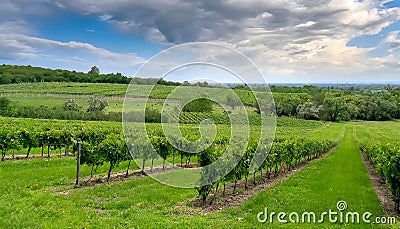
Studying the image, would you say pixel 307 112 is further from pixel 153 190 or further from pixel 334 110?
pixel 153 190

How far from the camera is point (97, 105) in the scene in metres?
78.9

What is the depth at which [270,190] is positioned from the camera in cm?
1453

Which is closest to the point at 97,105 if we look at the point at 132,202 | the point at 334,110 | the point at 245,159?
the point at 245,159

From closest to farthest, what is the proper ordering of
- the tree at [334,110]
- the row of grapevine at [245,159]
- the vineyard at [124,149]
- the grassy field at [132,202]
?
the grassy field at [132,202], the row of grapevine at [245,159], the vineyard at [124,149], the tree at [334,110]

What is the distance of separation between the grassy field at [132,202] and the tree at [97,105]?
62.0 meters

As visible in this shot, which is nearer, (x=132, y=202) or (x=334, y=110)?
(x=132, y=202)

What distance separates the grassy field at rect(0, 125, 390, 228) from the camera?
9398mm

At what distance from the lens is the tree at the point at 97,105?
7775 centimetres

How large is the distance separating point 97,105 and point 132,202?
235ft

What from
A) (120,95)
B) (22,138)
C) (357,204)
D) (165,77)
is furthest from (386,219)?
(120,95)

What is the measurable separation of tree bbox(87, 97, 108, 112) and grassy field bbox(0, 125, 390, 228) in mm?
61951

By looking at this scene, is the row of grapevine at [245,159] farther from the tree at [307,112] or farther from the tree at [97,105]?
the tree at [307,112]

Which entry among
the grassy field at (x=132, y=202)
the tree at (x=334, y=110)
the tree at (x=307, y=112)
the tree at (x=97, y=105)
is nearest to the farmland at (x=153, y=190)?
the grassy field at (x=132, y=202)

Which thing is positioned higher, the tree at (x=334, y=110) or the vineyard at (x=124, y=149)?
the vineyard at (x=124, y=149)
